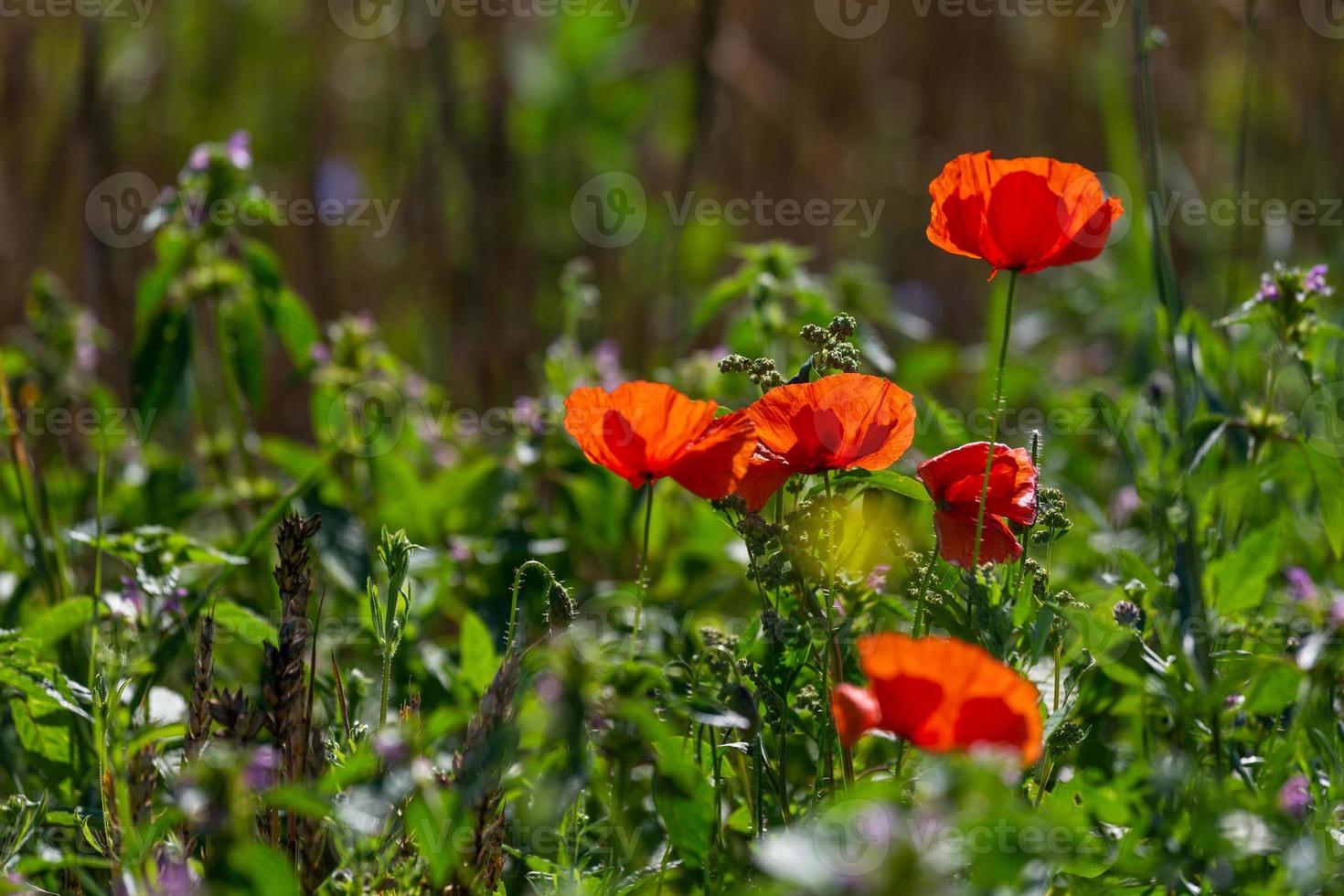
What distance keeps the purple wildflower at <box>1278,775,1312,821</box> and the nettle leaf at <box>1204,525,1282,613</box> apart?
21 centimetres

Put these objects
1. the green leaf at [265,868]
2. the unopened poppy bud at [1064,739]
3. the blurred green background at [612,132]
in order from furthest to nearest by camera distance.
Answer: the blurred green background at [612,132], the unopened poppy bud at [1064,739], the green leaf at [265,868]

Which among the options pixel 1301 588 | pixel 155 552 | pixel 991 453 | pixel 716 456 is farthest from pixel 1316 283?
pixel 155 552

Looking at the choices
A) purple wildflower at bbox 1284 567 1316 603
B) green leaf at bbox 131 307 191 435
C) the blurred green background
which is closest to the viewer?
purple wildflower at bbox 1284 567 1316 603

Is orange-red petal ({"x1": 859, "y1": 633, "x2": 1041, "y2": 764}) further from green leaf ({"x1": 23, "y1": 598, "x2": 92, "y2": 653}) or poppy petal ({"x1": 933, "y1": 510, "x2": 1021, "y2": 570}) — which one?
green leaf ({"x1": 23, "y1": 598, "x2": 92, "y2": 653})

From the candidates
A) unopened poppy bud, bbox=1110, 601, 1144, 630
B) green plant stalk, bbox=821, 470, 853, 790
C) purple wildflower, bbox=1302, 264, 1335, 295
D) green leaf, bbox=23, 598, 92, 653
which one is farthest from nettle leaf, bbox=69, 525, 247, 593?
purple wildflower, bbox=1302, 264, 1335, 295

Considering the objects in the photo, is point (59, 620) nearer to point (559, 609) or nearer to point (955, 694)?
point (559, 609)

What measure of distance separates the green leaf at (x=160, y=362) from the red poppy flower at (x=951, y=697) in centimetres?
117

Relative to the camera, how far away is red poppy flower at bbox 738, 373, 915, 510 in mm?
969

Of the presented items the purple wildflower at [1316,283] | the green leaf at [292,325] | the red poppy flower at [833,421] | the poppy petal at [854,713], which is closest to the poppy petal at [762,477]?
the red poppy flower at [833,421]

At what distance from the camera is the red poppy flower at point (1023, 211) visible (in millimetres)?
1016

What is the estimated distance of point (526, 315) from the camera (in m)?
3.28

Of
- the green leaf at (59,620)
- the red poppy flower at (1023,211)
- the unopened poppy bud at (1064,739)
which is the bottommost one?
the unopened poppy bud at (1064,739)

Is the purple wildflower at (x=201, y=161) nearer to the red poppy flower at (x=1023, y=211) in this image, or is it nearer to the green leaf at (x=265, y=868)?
the red poppy flower at (x=1023, y=211)

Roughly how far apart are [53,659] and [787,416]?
920 millimetres
